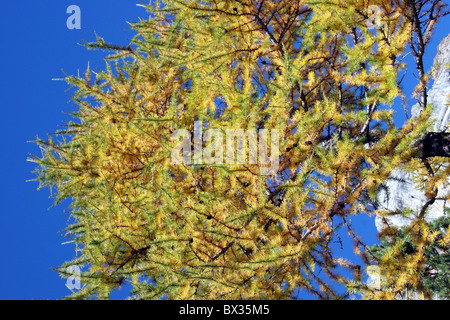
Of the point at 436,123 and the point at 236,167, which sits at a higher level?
the point at 436,123

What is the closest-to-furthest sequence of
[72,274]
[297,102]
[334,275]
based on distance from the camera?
1. [72,274]
2. [334,275]
3. [297,102]

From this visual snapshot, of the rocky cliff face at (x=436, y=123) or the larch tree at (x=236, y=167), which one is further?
the rocky cliff face at (x=436, y=123)

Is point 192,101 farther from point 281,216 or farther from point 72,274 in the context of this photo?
point 72,274

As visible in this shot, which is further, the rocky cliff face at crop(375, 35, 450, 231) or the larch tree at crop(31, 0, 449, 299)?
the rocky cliff face at crop(375, 35, 450, 231)

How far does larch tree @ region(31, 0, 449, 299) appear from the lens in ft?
8.77

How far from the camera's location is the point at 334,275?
10.6 feet

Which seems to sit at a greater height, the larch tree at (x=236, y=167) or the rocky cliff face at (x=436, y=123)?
the rocky cliff face at (x=436, y=123)

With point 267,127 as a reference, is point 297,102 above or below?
above

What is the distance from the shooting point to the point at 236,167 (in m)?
2.59

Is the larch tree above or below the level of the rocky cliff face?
below

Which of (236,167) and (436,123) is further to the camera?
(436,123)

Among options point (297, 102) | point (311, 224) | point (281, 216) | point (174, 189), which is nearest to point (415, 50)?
point (297, 102)

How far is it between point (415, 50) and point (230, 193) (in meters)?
2.07

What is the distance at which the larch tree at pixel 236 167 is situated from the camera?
8.77 ft
